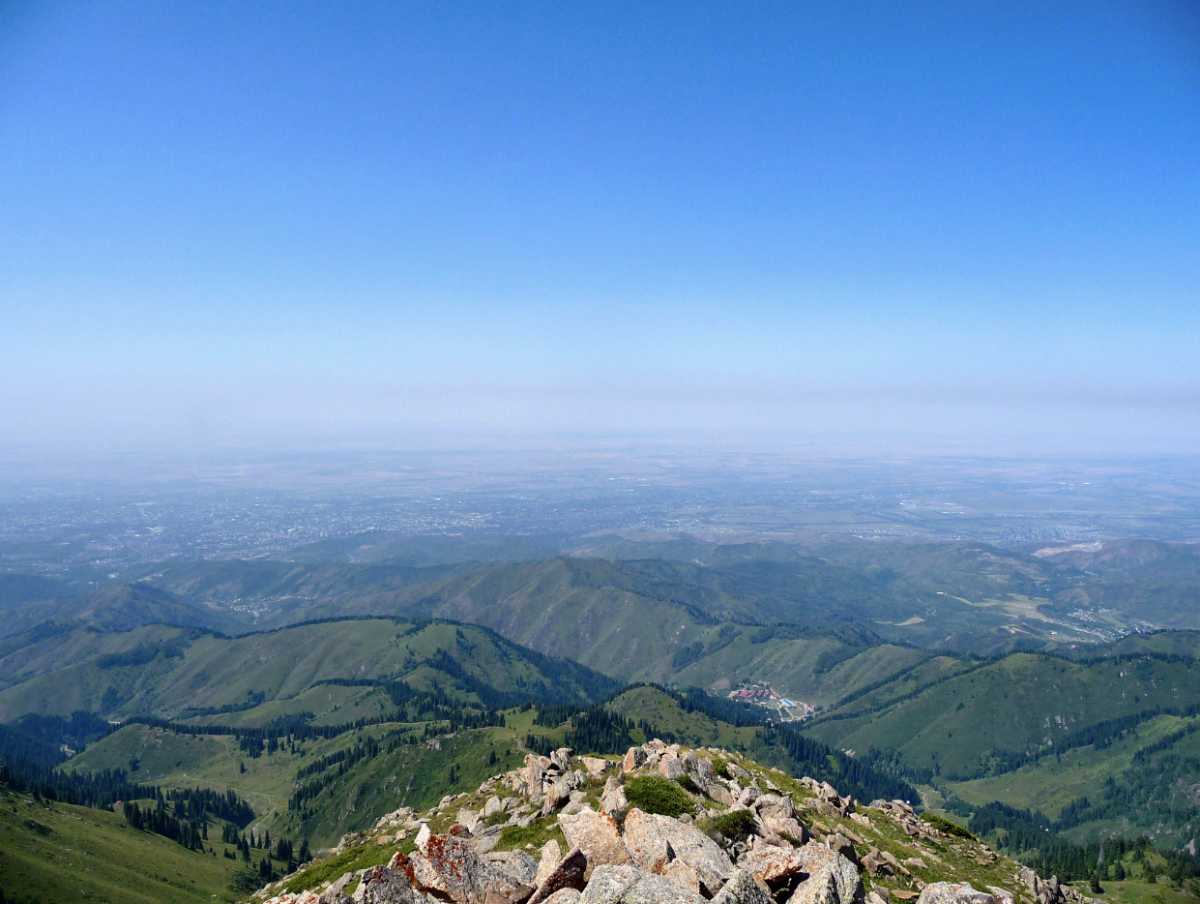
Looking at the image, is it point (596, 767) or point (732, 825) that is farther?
point (596, 767)

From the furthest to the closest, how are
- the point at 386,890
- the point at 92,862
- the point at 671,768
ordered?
the point at 92,862, the point at 671,768, the point at 386,890

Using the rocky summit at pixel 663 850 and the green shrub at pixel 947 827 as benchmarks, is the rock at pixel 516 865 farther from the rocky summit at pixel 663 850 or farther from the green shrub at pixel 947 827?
the green shrub at pixel 947 827

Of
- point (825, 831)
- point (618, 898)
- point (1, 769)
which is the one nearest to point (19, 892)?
Result: point (1, 769)

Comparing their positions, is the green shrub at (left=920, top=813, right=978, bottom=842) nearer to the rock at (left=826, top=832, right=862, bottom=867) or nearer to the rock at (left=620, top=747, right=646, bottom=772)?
the rock at (left=620, top=747, right=646, bottom=772)

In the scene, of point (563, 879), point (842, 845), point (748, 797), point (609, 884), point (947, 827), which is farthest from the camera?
point (947, 827)

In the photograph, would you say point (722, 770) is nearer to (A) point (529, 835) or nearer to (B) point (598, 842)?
(A) point (529, 835)

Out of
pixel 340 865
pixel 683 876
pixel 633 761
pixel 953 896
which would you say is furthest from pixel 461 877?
pixel 340 865
